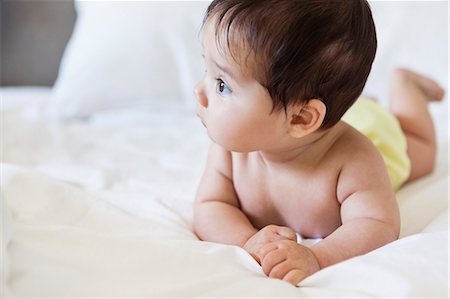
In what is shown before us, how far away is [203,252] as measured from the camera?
718 mm

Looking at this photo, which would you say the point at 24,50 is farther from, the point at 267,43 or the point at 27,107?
the point at 267,43

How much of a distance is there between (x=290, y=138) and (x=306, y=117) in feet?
0.16

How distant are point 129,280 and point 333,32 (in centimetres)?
37

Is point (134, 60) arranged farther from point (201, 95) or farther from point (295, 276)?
point (295, 276)

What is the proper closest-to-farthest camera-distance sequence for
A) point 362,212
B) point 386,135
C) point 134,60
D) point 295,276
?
point 295,276, point 362,212, point 386,135, point 134,60

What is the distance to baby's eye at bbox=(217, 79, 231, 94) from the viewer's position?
0.77 m

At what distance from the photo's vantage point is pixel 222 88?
78cm

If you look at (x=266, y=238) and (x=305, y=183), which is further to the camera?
(x=305, y=183)

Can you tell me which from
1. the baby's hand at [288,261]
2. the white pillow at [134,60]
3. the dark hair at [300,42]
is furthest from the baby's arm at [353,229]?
the white pillow at [134,60]

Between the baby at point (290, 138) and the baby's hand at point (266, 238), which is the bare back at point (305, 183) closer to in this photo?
the baby at point (290, 138)

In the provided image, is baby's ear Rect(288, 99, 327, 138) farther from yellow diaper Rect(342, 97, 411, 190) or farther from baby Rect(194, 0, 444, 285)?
yellow diaper Rect(342, 97, 411, 190)

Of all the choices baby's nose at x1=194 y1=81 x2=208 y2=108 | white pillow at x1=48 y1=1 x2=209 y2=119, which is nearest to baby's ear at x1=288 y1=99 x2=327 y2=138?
baby's nose at x1=194 y1=81 x2=208 y2=108

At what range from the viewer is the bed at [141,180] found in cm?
65

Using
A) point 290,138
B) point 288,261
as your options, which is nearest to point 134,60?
point 290,138
